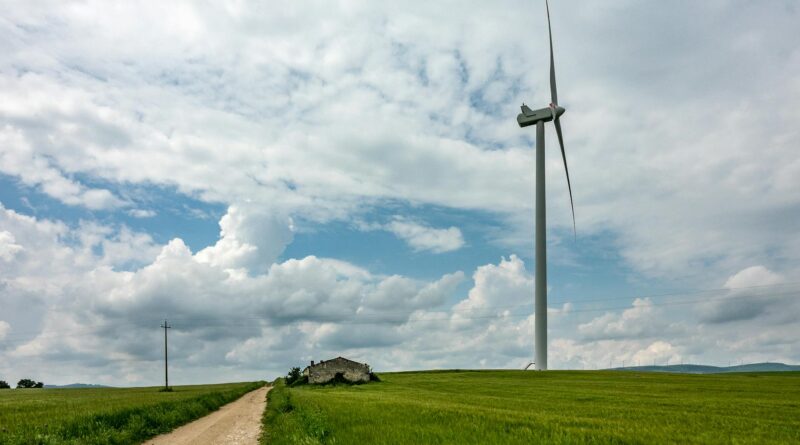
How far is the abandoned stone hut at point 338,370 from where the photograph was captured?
108 m

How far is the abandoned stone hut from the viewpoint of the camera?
10775cm

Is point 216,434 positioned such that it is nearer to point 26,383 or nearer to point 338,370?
point 338,370

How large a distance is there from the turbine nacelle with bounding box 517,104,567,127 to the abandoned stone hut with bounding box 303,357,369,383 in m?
59.0

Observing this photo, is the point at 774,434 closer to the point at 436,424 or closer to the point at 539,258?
the point at 436,424

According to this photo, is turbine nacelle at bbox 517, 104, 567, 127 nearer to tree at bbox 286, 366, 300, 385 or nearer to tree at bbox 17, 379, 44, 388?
tree at bbox 286, 366, 300, 385

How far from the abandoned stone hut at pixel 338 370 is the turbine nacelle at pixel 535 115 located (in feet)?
194

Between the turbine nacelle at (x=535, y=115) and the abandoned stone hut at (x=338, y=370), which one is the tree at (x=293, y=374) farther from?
the turbine nacelle at (x=535, y=115)

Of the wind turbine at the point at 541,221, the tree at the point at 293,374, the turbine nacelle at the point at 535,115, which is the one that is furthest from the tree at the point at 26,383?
the turbine nacelle at the point at 535,115

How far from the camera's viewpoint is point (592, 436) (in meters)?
14.3

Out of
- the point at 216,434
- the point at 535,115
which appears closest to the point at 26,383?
the point at 535,115

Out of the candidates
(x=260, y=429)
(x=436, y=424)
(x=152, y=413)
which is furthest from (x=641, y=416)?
(x=152, y=413)

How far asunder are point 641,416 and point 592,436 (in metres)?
13.9

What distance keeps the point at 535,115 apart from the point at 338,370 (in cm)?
6444

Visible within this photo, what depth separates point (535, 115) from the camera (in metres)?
106
